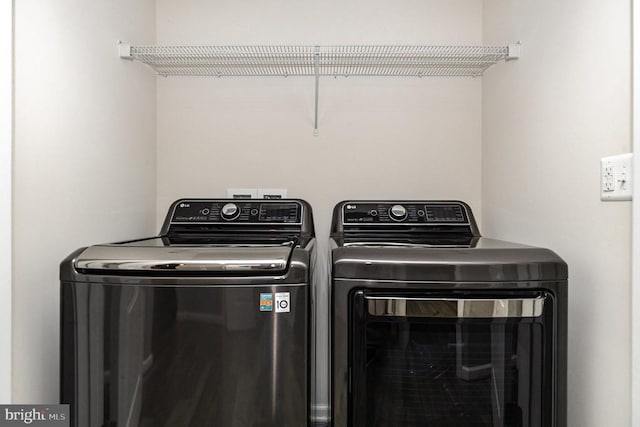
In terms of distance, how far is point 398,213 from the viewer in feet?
5.13

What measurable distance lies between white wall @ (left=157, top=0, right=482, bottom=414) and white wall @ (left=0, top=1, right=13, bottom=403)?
2.84 feet

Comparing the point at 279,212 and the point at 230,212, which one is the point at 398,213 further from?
the point at 230,212

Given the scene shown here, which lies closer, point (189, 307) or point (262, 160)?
point (189, 307)

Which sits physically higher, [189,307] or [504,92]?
[504,92]

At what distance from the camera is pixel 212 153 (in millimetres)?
1797

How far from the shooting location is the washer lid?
0.96 metres

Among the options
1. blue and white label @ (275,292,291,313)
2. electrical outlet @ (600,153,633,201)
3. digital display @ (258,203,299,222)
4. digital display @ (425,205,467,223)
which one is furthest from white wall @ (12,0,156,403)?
electrical outlet @ (600,153,633,201)

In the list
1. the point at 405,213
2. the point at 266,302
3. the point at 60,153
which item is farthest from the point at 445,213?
the point at 60,153

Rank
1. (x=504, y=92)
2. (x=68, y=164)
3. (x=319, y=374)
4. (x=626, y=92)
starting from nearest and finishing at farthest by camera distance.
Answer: (x=626, y=92) < (x=68, y=164) < (x=504, y=92) < (x=319, y=374)

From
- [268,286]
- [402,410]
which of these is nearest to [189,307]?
[268,286]

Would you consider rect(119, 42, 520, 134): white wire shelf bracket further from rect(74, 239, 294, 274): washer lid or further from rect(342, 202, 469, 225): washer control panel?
rect(74, 239, 294, 274): washer lid

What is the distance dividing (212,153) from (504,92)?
1.36 metres

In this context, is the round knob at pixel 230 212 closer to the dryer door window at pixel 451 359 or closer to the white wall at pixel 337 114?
the white wall at pixel 337 114

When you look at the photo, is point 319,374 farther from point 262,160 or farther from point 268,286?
point 262,160
